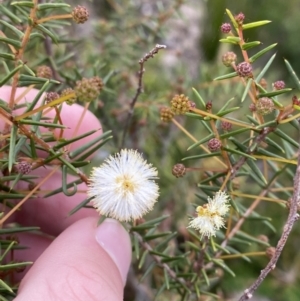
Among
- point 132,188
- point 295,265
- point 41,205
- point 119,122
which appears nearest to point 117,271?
point 132,188

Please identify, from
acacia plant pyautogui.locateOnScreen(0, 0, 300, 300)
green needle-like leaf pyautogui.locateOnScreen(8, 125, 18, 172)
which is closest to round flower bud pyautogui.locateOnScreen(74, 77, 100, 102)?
acacia plant pyautogui.locateOnScreen(0, 0, 300, 300)

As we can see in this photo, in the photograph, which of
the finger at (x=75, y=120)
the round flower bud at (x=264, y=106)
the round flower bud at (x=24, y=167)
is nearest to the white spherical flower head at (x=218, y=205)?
the round flower bud at (x=264, y=106)

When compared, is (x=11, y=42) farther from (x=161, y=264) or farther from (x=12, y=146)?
(x=161, y=264)

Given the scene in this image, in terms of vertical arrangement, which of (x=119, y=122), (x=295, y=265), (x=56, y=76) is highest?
(x=56, y=76)

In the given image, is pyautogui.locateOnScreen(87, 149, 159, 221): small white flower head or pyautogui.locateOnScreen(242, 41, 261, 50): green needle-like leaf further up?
pyautogui.locateOnScreen(242, 41, 261, 50): green needle-like leaf

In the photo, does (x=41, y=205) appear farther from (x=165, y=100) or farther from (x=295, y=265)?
(x=295, y=265)

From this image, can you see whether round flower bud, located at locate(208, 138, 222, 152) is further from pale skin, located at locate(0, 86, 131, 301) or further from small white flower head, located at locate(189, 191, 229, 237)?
pale skin, located at locate(0, 86, 131, 301)
